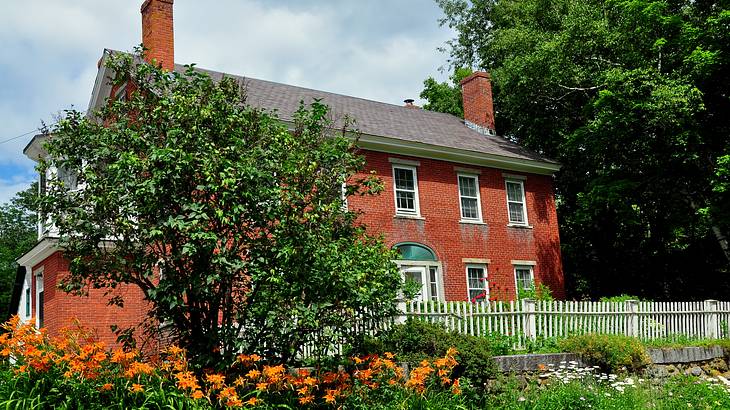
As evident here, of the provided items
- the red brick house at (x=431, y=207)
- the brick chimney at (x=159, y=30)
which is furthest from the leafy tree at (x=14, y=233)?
the brick chimney at (x=159, y=30)

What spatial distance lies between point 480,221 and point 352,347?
12905 millimetres

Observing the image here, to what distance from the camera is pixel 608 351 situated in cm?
1345

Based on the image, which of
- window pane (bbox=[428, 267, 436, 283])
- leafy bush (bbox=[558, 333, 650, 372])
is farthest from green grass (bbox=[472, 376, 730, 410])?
window pane (bbox=[428, 267, 436, 283])

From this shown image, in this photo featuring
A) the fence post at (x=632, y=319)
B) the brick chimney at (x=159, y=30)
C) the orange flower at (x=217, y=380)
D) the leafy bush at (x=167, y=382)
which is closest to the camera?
the orange flower at (x=217, y=380)

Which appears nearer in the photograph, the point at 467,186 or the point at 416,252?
the point at 416,252

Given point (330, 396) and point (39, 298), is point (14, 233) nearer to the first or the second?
point (39, 298)

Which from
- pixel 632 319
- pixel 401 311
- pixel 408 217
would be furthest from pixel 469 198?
pixel 401 311

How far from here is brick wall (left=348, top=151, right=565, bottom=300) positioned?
21.3 metres

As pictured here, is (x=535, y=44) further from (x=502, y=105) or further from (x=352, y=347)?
(x=352, y=347)

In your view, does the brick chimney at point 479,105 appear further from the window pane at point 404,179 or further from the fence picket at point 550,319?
the fence picket at point 550,319

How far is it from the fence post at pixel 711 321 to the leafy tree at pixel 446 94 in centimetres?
1695

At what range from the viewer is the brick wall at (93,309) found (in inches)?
706

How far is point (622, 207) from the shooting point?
23.9 meters

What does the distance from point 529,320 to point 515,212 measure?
10.2m
